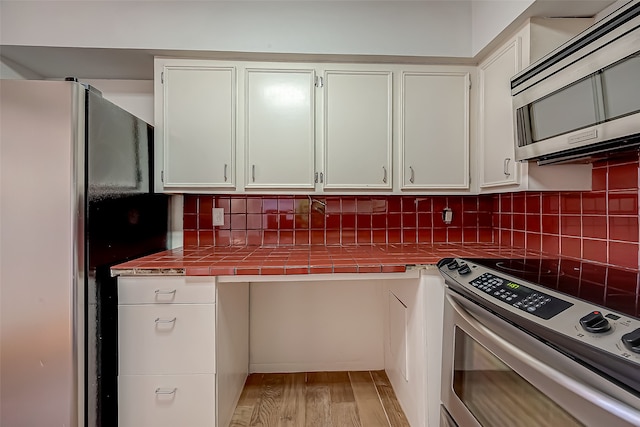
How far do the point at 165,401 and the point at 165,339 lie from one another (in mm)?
261

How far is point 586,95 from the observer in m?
1.08

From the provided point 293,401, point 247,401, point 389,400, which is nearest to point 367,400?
point 389,400

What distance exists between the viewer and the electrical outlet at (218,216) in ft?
7.02

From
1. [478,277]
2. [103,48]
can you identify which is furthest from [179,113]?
[478,277]

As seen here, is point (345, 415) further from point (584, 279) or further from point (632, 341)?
point (632, 341)

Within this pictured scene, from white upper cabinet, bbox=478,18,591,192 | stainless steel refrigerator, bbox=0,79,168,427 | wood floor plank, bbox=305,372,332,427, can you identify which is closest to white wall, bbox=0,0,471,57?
white upper cabinet, bbox=478,18,591,192

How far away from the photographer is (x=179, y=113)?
1825 mm

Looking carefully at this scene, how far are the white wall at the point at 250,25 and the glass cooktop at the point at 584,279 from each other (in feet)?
4.01

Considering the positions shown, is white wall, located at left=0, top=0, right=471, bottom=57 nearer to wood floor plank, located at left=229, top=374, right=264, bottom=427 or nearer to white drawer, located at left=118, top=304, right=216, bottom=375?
white drawer, located at left=118, top=304, right=216, bottom=375

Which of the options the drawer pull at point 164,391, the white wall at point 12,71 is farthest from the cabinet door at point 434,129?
the white wall at point 12,71

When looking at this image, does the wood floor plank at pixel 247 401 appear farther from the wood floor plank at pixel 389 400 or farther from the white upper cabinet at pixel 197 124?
the white upper cabinet at pixel 197 124

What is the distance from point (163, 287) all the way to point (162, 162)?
77 centimetres

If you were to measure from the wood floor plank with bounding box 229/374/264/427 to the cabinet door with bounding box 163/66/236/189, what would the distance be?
1.23 m

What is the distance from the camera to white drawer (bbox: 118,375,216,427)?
1382 millimetres
